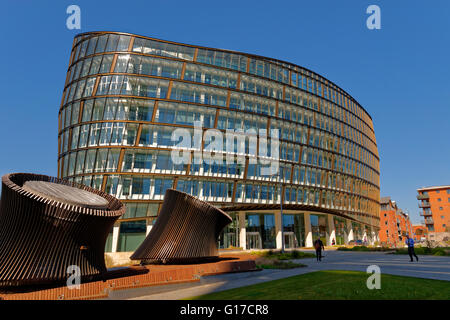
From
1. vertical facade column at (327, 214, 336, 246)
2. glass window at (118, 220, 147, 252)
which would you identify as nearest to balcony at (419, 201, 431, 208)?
vertical facade column at (327, 214, 336, 246)

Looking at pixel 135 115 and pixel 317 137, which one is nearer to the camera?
pixel 135 115

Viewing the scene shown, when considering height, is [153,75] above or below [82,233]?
above

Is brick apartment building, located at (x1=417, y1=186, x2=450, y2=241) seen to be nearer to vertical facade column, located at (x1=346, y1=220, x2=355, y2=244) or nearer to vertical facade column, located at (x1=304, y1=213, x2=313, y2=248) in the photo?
→ vertical facade column, located at (x1=346, y1=220, x2=355, y2=244)

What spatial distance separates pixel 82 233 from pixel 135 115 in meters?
33.1

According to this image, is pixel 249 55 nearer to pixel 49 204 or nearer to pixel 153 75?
pixel 153 75

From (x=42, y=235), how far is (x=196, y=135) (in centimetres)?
3391

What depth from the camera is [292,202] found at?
48625 millimetres

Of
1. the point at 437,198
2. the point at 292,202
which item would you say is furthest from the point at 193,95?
the point at 437,198

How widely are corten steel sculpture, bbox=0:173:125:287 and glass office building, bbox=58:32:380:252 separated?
27.5m

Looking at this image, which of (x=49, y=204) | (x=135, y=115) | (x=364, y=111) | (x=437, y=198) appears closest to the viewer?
(x=49, y=204)

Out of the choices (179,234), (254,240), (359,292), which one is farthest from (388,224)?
(359,292)

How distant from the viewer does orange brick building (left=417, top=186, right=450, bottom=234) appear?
9269 cm

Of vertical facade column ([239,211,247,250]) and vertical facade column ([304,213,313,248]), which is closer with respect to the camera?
vertical facade column ([239,211,247,250])

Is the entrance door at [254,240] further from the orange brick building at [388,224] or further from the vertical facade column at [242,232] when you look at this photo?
the orange brick building at [388,224]
